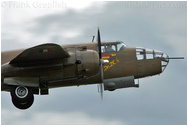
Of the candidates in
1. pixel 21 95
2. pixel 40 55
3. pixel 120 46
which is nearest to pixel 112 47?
pixel 120 46

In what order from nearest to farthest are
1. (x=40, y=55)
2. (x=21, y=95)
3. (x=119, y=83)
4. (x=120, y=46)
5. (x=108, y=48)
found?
(x=40, y=55)
(x=21, y=95)
(x=119, y=83)
(x=108, y=48)
(x=120, y=46)

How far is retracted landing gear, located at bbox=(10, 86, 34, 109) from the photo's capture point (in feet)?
59.7

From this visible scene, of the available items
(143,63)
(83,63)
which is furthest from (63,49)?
(143,63)

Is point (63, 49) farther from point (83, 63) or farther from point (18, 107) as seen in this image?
point (18, 107)

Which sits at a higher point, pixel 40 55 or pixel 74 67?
pixel 40 55

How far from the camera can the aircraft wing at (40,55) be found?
16.9 m

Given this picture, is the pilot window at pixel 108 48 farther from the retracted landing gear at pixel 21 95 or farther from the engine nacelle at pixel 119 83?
the retracted landing gear at pixel 21 95

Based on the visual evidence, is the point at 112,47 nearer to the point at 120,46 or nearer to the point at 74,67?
the point at 120,46

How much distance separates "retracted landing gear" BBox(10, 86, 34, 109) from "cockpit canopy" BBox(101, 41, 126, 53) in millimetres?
4021

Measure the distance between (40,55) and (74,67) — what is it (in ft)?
5.31

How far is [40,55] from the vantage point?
57.6ft

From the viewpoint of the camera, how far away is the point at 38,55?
1753cm

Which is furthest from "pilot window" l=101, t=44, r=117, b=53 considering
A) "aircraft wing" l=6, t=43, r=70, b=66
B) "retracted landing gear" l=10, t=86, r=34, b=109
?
"retracted landing gear" l=10, t=86, r=34, b=109

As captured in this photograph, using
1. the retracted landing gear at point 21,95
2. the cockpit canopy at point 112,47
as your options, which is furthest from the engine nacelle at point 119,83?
the retracted landing gear at point 21,95
